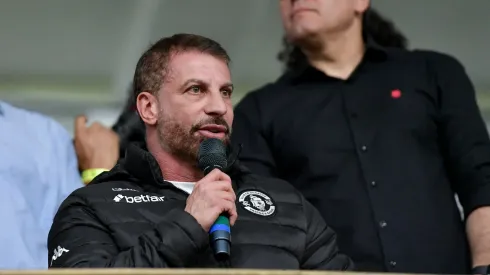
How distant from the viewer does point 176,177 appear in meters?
1.96

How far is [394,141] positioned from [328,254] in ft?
1.69

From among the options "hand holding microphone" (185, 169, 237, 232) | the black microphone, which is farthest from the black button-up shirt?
"hand holding microphone" (185, 169, 237, 232)

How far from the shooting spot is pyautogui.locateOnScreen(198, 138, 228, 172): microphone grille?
176 centimetres

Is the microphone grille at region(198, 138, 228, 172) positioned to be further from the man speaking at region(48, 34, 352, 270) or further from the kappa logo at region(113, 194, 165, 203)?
the kappa logo at region(113, 194, 165, 203)

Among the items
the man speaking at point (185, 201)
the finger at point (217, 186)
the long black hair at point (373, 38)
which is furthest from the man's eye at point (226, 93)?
the long black hair at point (373, 38)

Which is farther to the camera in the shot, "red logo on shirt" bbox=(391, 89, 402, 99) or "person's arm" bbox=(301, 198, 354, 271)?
"red logo on shirt" bbox=(391, 89, 402, 99)

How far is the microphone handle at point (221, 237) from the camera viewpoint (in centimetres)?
165

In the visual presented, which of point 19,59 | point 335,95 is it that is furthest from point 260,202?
point 19,59

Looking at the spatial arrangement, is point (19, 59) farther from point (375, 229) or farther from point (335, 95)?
point (375, 229)

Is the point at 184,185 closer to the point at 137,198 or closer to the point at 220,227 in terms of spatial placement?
the point at 137,198

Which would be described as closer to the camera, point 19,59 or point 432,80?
point 432,80

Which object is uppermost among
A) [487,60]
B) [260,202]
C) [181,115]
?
[181,115]

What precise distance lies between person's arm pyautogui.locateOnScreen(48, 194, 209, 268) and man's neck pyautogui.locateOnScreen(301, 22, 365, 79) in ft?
2.89

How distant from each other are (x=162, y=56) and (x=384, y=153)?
0.58 m
